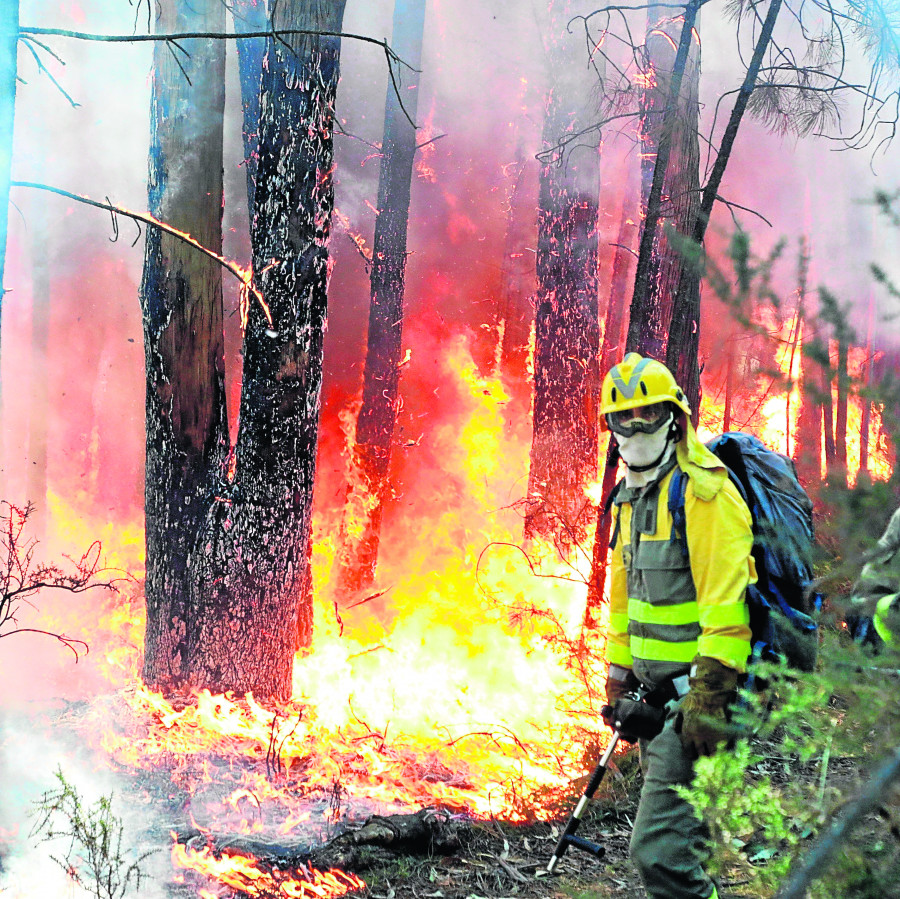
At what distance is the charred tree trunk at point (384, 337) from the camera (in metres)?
8.12

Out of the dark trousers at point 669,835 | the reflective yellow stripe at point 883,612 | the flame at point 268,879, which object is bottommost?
the flame at point 268,879

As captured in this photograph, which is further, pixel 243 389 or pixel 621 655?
pixel 243 389

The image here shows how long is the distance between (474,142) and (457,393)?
2813 mm

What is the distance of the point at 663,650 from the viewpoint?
269 cm

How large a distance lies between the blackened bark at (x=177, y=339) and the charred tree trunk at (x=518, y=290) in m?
3.55

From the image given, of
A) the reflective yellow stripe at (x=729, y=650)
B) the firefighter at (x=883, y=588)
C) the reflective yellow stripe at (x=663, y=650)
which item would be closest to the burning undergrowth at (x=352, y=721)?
the reflective yellow stripe at (x=663, y=650)

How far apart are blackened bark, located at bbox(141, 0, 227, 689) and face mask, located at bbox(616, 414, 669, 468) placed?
3771 millimetres

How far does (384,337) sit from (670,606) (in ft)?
20.5

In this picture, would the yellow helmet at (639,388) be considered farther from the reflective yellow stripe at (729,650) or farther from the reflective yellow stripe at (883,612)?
the reflective yellow stripe at (883,612)

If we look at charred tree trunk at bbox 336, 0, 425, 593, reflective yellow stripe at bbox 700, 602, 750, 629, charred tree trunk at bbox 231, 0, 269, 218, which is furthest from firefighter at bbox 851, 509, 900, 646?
charred tree trunk at bbox 336, 0, 425, 593

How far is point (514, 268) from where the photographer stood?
857cm

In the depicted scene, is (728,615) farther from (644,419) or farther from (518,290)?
(518,290)

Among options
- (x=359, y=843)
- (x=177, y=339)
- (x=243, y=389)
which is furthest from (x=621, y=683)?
(x=177, y=339)

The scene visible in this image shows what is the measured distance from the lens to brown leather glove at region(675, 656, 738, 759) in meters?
2.41
